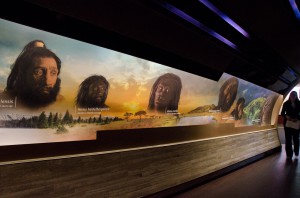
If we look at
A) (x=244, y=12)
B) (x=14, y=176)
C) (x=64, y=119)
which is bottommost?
(x=14, y=176)

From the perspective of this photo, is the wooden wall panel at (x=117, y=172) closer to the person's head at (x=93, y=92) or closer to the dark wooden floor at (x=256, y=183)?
the dark wooden floor at (x=256, y=183)

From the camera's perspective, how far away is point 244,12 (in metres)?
4.39

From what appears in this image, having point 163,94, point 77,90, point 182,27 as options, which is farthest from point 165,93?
point 77,90

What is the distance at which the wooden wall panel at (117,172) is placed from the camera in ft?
9.35

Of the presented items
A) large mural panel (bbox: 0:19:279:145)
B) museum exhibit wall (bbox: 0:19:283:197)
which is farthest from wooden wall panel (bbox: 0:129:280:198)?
large mural panel (bbox: 0:19:279:145)

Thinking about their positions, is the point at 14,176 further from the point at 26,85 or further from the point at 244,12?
the point at 244,12

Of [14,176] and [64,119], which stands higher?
[64,119]

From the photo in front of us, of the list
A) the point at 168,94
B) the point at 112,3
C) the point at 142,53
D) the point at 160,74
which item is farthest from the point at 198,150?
the point at 112,3

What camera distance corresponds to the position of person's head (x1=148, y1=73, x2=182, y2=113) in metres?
4.35

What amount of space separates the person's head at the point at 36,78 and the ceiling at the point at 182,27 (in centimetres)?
28

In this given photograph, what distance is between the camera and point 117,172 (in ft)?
12.6

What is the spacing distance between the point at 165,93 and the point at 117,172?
145cm

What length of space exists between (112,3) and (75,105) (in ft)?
3.98

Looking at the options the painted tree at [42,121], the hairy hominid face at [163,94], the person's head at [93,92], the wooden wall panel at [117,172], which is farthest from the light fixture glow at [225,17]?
the painted tree at [42,121]
